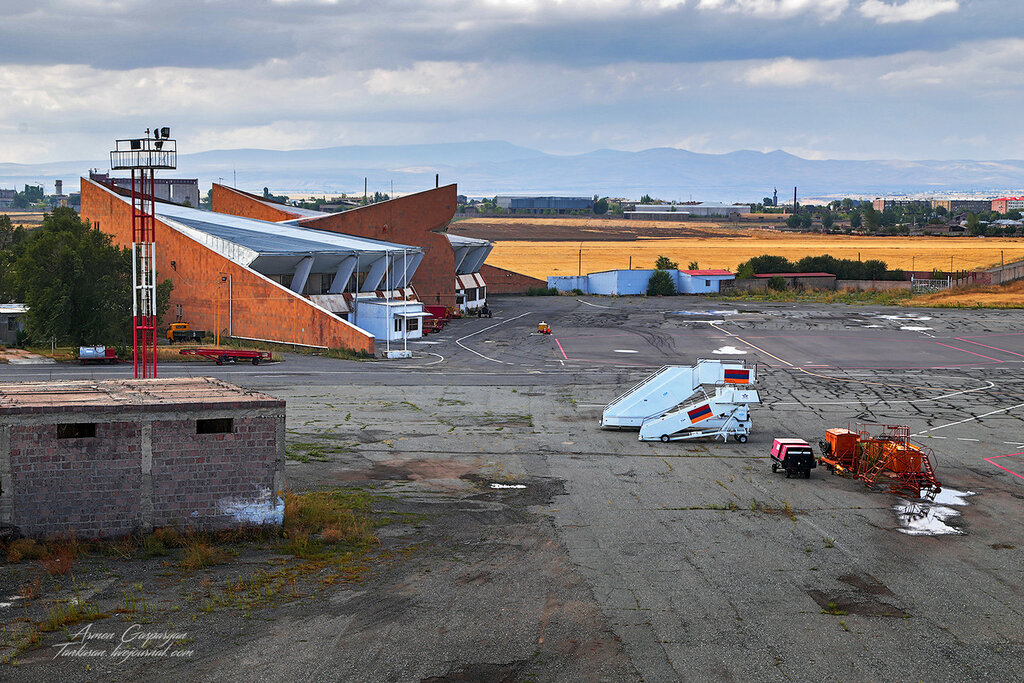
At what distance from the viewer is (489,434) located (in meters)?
43.8

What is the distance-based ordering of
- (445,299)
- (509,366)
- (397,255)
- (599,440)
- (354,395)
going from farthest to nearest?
1. (445,299)
2. (397,255)
3. (509,366)
4. (354,395)
5. (599,440)

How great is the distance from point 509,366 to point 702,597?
44337 mm

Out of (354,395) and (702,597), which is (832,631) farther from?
(354,395)

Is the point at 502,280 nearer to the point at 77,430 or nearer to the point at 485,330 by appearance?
the point at 485,330

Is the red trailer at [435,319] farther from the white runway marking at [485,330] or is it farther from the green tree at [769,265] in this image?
the green tree at [769,265]

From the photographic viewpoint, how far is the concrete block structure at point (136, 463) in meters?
25.7

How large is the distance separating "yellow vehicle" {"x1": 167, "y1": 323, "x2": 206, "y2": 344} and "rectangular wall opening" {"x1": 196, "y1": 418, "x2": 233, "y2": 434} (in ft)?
170

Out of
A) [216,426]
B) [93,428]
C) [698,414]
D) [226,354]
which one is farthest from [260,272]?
[93,428]

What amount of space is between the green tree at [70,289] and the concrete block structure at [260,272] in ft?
34.8

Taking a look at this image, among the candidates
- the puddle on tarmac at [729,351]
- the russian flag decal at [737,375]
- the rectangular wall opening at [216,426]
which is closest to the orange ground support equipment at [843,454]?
the russian flag decal at [737,375]

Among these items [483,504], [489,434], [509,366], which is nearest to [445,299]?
[509,366]

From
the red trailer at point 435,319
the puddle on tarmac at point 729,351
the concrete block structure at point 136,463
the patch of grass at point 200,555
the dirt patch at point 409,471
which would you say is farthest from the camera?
the red trailer at point 435,319

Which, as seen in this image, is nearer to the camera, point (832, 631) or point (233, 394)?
point (832, 631)

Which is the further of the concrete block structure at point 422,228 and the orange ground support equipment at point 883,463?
the concrete block structure at point 422,228
